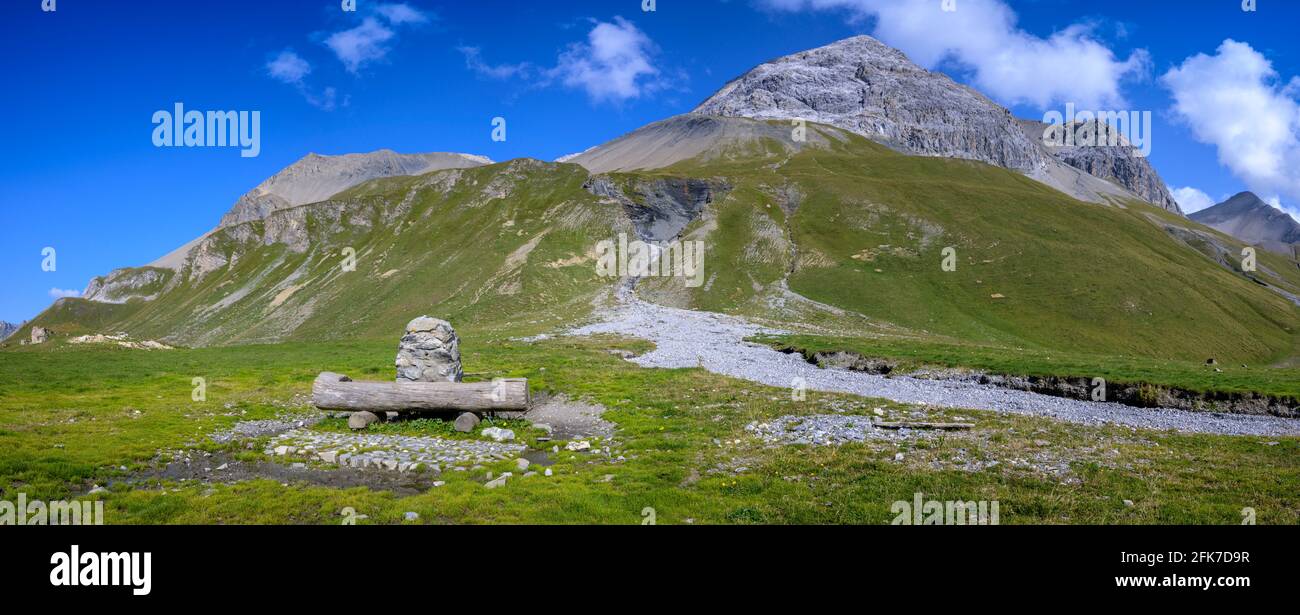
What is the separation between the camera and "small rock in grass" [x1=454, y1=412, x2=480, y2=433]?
2252cm

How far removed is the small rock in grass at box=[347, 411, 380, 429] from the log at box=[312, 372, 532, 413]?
0.61 ft

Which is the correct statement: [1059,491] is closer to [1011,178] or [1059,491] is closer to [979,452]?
[979,452]

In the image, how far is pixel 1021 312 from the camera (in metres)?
83.1

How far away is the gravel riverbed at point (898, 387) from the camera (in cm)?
2575

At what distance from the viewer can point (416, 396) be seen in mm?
A: 23156
